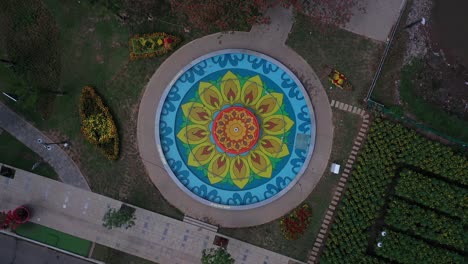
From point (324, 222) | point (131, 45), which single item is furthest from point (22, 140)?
point (324, 222)

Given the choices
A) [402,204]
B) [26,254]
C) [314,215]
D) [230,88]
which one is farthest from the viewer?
[26,254]

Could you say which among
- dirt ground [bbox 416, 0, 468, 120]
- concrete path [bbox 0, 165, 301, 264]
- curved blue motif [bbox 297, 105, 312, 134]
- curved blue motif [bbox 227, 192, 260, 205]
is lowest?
concrete path [bbox 0, 165, 301, 264]

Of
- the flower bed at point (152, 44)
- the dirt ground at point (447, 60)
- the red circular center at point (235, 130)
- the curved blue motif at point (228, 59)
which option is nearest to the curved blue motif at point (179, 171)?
the red circular center at point (235, 130)

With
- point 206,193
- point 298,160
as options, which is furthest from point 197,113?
point 298,160

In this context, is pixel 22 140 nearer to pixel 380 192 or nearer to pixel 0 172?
pixel 0 172

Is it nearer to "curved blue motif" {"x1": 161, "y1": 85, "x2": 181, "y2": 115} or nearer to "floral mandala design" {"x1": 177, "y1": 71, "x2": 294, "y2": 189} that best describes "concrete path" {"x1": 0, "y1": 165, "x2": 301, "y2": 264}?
"floral mandala design" {"x1": 177, "y1": 71, "x2": 294, "y2": 189}

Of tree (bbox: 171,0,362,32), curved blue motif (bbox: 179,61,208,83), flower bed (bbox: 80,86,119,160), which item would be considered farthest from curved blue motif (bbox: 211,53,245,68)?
flower bed (bbox: 80,86,119,160)

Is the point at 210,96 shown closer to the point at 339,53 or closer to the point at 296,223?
the point at 339,53
